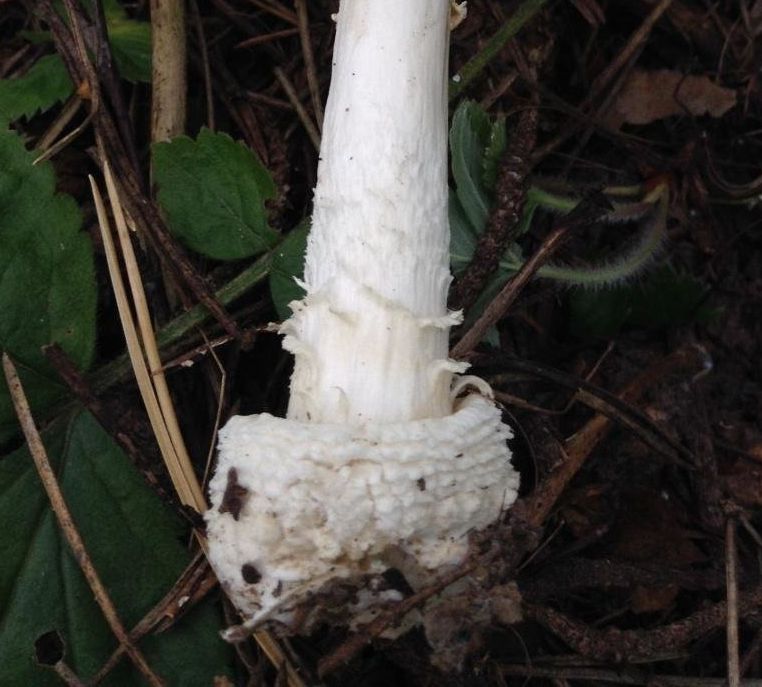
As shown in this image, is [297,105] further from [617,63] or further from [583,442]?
[583,442]

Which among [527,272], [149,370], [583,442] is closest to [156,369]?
[149,370]

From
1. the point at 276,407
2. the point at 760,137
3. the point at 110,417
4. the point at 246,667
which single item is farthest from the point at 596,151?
the point at 246,667

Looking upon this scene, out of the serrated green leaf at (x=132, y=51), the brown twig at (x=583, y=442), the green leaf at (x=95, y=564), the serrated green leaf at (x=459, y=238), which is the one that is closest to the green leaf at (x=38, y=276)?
the green leaf at (x=95, y=564)

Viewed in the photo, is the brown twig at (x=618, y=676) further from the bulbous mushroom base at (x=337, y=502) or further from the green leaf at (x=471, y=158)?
the green leaf at (x=471, y=158)

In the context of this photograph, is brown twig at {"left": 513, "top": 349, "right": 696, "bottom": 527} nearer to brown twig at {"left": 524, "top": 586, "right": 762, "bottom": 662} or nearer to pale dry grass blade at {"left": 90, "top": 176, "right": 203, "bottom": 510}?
brown twig at {"left": 524, "top": 586, "right": 762, "bottom": 662}

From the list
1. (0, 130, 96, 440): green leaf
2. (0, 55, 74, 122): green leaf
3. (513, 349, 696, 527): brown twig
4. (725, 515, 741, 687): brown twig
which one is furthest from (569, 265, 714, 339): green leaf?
(0, 55, 74, 122): green leaf

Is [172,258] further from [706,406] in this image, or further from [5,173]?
[706,406]
